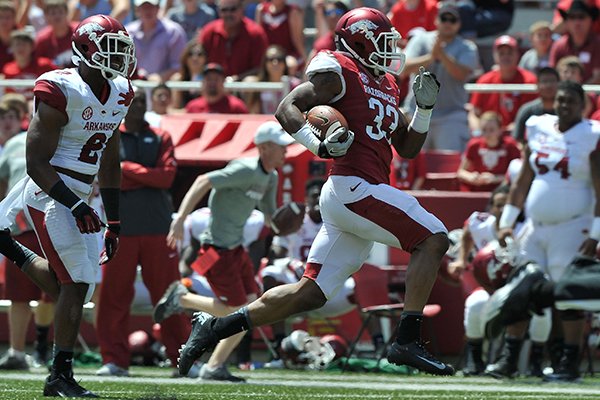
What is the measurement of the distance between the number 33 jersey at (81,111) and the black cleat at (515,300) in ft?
10.9

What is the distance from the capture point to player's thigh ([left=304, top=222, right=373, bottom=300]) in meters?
6.54

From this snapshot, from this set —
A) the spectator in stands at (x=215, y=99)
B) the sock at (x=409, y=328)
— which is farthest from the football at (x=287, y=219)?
the sock at (x=409, y=328)

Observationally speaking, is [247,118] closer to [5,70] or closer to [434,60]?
[434,60]

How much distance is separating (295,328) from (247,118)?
5.96 feet

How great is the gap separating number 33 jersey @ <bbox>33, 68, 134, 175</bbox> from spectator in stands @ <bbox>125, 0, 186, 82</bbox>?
6182mm

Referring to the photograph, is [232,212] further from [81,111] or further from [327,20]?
[327,20]

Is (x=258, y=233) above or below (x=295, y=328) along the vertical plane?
above

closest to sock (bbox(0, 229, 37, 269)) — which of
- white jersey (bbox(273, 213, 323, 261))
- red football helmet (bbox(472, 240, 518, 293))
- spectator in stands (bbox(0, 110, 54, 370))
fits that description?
spectator in stands (bbox(0, 110, 54, 370))

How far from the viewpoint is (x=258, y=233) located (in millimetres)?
11000

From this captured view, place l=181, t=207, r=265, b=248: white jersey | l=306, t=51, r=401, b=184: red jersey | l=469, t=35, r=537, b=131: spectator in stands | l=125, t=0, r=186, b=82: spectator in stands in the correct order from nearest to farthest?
l=306, t=51, r=401, b=184: red jersey < l=181, t=207, r=265, b=248: white jersey < l=469, t=35, r=537, b=131: spectator in stands < l=125, t=0, r=186, b=82: spectator in stands

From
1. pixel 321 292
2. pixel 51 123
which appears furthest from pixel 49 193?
pixel 321 292

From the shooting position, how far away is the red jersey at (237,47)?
13.0 meters

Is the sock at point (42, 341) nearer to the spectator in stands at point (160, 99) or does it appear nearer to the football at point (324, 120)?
the spectator in stands at point (160, 99)

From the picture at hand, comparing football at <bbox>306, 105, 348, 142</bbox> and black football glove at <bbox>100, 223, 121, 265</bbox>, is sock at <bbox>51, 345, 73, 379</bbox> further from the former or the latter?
football at <bbox>306, 105, 348, 142</bbox>
